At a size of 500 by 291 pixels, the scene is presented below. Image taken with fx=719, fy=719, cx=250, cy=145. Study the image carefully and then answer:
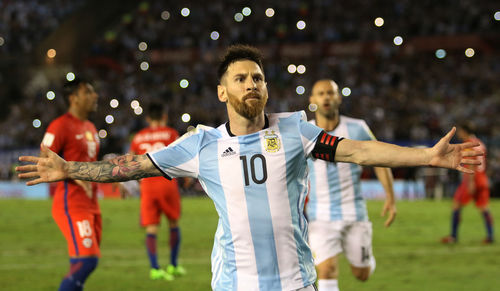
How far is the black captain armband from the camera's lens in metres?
4.04

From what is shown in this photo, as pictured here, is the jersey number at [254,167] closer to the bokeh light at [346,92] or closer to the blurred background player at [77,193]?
the blurred background player at [77,193]

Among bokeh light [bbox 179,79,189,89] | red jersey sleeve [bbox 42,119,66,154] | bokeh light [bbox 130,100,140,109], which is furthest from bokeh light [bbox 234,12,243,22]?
red jersey sleeve [bbox 42,119,66,154]

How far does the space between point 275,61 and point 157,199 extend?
2995 centimetres

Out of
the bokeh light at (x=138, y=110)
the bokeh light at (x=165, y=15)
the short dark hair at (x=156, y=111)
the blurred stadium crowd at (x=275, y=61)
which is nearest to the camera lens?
the short dark hair at (x=156, y=111)

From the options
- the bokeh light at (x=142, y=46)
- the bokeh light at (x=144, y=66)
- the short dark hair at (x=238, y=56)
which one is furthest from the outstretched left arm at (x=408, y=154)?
the bokeh light at (x=142, y=46)

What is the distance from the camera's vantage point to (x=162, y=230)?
15648 mm

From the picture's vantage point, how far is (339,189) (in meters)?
7.09

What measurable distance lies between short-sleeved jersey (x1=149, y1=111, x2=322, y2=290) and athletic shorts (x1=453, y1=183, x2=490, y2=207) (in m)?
10.00

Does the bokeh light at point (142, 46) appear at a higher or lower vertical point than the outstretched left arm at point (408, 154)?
higher

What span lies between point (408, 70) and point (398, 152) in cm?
3218

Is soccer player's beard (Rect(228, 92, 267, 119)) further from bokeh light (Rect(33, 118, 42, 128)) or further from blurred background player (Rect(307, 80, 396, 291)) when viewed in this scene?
bokeh light (Rect(33, 118, 42, 128))

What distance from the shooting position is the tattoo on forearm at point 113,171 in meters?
4.17

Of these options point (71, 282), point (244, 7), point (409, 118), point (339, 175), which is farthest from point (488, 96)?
point (71, 282)

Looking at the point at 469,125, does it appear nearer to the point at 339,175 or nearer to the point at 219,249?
the point at 339,175
